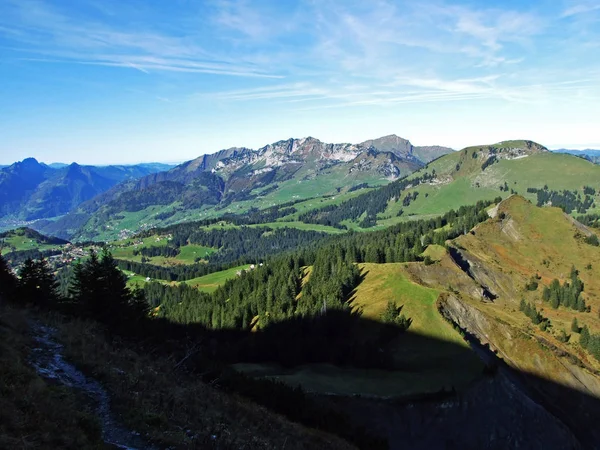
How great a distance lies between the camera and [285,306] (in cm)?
10294

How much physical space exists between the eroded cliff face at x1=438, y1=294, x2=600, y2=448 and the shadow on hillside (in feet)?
0.78

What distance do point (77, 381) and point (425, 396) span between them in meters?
48.3

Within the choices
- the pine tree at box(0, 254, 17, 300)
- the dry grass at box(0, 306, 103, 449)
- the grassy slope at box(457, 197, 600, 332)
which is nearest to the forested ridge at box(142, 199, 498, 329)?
the grassy slope at box(457, 197, 600, 332)

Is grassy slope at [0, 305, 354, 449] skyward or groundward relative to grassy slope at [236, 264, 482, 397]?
skyward

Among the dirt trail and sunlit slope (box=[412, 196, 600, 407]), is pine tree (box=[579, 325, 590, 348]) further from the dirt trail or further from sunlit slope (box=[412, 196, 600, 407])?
the dirt trail

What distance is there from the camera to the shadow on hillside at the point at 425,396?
53.3 metres

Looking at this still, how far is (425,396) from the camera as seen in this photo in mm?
56000

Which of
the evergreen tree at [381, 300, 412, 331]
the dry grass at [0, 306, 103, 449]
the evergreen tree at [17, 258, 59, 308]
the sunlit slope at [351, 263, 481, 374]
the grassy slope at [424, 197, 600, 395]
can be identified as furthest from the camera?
the grassy slope at [424, 197, 600, 395]

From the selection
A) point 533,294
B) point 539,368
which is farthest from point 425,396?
point 533,294

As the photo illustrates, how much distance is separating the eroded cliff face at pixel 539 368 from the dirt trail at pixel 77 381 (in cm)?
6170

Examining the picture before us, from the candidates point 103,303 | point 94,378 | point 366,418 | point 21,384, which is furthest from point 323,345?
point 21,384

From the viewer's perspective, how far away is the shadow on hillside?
53.3 meters

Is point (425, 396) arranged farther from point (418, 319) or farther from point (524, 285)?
point (524, 285)

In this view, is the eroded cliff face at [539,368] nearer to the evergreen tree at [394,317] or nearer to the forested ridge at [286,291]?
the evergreen tree at [394,317]
